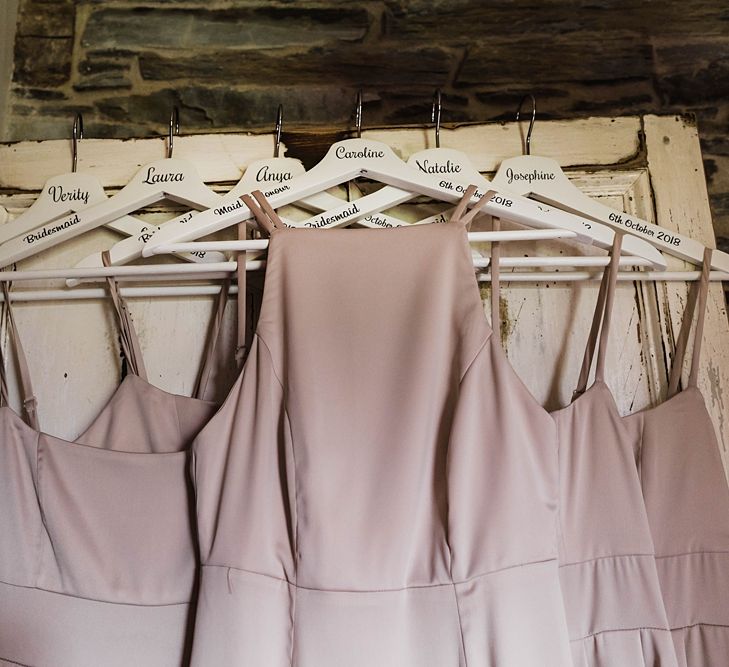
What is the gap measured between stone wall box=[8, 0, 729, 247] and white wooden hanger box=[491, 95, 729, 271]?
40cm

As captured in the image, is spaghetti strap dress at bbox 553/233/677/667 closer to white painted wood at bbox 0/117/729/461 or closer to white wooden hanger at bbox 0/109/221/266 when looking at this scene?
white painted wood at bbox 0/117/729/461

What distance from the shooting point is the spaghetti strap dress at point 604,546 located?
98cm

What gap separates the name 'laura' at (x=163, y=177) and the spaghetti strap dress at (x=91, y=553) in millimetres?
455

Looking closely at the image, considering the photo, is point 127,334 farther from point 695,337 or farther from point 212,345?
point 695,337

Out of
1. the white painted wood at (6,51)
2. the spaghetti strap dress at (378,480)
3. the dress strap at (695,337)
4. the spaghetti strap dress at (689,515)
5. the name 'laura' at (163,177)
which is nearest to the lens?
the spaghetti strap dress at (378,480)

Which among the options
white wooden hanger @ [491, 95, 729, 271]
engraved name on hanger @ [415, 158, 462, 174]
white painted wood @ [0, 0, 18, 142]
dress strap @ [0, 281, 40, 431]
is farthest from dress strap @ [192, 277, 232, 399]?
white painted wood @ [0, 0, 18, 142]

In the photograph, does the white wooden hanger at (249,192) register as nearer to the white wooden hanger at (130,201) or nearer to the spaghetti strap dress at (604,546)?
the white wooden hanger at (130,201)

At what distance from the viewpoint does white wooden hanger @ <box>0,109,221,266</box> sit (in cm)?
122

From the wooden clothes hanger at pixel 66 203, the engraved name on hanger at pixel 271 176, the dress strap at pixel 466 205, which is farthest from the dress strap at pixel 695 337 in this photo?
the wooden clothes hanger at pixel 66 203

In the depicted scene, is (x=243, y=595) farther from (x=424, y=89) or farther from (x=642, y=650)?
(x=424, y=89)

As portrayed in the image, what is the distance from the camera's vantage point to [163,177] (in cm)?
125

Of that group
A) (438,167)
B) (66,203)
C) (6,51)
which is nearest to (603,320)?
(438,167)

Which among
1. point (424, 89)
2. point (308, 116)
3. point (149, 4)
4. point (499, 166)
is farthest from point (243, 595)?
point (149, 4)

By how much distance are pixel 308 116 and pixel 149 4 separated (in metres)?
0.48
